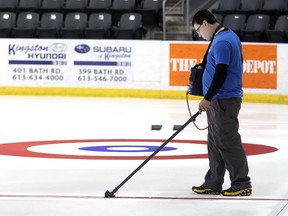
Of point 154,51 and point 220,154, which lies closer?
point 220,154

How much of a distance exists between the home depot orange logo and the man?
33.1ft

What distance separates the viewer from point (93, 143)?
10953mm

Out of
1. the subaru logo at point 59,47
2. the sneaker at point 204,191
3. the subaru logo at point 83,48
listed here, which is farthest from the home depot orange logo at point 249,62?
the sneaker at point 204,191

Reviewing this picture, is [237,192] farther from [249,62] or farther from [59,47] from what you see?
[59,47]

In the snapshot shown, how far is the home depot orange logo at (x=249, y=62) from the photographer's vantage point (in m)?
17.1

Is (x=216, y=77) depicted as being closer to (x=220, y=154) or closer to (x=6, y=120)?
(x=220, y=154)

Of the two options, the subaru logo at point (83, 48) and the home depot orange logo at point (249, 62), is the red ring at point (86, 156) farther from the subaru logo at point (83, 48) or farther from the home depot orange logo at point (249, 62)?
the subaru logo at point (83, 48)

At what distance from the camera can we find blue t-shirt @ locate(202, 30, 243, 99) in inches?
274

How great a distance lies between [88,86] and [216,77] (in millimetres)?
11584

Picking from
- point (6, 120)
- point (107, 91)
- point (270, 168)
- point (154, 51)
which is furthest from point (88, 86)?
point (270, 168)

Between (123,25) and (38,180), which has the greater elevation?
(123,25)

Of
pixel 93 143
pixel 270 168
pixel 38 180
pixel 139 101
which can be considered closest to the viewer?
pixel 38 180

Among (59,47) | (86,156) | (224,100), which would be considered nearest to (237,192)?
(224,100)

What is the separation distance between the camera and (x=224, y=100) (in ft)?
23.3
